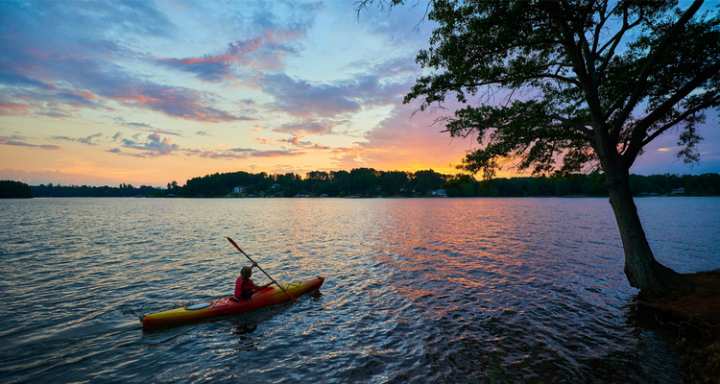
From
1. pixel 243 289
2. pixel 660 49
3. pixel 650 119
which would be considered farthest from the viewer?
pixel 243 289

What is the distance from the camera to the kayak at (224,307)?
10383 mm

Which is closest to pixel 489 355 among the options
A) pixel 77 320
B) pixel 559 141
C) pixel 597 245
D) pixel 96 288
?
pixel 559 141

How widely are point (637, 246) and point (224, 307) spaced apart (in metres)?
13.9

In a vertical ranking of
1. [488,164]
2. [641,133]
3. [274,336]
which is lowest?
[274,336]

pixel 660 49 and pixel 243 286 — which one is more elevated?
pixel 660 49

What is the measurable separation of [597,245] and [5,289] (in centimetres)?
3734

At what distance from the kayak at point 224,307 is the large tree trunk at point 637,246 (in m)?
11.7

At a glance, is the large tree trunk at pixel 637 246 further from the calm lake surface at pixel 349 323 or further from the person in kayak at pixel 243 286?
the person in kayak at pixel 243 286

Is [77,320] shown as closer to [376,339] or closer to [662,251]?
[376,339]

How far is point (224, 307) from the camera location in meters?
11.5

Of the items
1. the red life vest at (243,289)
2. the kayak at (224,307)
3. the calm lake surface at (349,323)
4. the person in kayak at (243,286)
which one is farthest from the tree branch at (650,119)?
the red life vest at (243,289)

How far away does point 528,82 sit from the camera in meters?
11.4

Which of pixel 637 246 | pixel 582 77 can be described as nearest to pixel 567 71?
pixel 582 77

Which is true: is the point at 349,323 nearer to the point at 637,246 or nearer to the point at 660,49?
the point at 637,246
